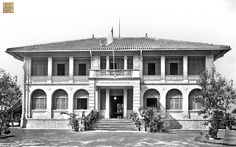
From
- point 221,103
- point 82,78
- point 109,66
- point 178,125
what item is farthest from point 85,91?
point 221,103

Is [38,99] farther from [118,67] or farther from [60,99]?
[118,67]

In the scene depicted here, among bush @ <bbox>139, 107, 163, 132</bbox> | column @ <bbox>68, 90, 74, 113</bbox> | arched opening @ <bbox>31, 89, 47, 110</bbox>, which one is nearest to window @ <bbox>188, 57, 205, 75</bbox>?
bush @ <bbox>139, 107, 163, 132</bbox>

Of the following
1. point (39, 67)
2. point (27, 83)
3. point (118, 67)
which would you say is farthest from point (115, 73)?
point (27, 83)

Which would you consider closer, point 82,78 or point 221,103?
point 221,103

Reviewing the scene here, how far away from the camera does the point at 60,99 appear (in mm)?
31688

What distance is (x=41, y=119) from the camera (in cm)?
3033

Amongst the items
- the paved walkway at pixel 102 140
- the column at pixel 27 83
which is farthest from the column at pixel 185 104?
the column at pixel 27 83

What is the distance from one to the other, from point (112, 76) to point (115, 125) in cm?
473

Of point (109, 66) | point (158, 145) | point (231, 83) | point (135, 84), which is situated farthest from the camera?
point (109, 66)

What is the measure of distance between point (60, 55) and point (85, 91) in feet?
13.3

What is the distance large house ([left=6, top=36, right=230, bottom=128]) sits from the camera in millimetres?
30156

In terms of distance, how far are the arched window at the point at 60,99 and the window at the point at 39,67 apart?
229cm

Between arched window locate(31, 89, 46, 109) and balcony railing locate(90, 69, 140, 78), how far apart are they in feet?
18.9

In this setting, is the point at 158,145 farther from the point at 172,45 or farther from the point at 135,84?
the point at 172,45
